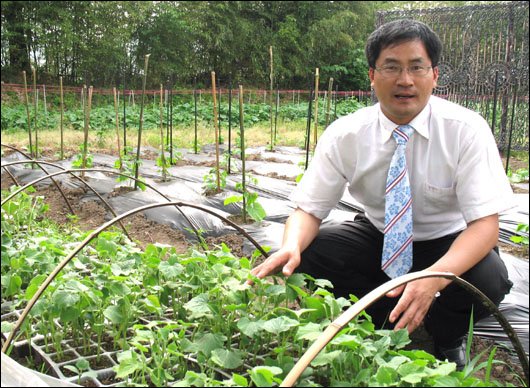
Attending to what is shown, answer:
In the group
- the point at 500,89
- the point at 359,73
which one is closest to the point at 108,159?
the point at 500,89

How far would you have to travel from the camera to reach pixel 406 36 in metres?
1.73

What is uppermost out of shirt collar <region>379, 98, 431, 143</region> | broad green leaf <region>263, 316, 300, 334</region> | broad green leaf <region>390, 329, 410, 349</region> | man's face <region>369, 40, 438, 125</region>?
man's face <region>369, 40, 438, 125</region>

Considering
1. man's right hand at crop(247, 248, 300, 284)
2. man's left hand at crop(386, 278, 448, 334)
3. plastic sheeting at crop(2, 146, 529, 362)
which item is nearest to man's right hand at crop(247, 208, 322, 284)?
man's right hand at crop(247, 248, 300, 284)

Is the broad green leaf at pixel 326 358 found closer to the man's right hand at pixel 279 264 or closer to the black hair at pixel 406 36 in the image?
the man's right hand at pixel 279 264

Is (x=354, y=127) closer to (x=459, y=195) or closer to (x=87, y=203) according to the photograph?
(x=459, y=195)

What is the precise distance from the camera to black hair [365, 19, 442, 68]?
1.73 meters

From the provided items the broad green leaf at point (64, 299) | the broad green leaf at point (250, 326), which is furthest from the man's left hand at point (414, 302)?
the broad green leaf at point (64, 299)

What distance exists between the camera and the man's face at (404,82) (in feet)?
5.71

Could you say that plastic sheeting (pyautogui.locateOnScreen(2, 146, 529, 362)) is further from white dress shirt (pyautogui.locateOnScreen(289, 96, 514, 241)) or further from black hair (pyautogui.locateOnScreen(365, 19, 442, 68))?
black hair (pyautogui.locateOnScreen(365, 19, 442, 68))

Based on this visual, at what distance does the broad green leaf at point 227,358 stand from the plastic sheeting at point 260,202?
1.31 m

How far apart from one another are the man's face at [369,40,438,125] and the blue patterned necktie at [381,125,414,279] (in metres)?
0.09

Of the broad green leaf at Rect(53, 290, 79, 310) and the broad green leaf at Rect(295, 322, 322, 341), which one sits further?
the broad green leaf at Rect(53, 290, 79, 310)

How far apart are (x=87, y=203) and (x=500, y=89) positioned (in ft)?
21.8

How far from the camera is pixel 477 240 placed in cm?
162
